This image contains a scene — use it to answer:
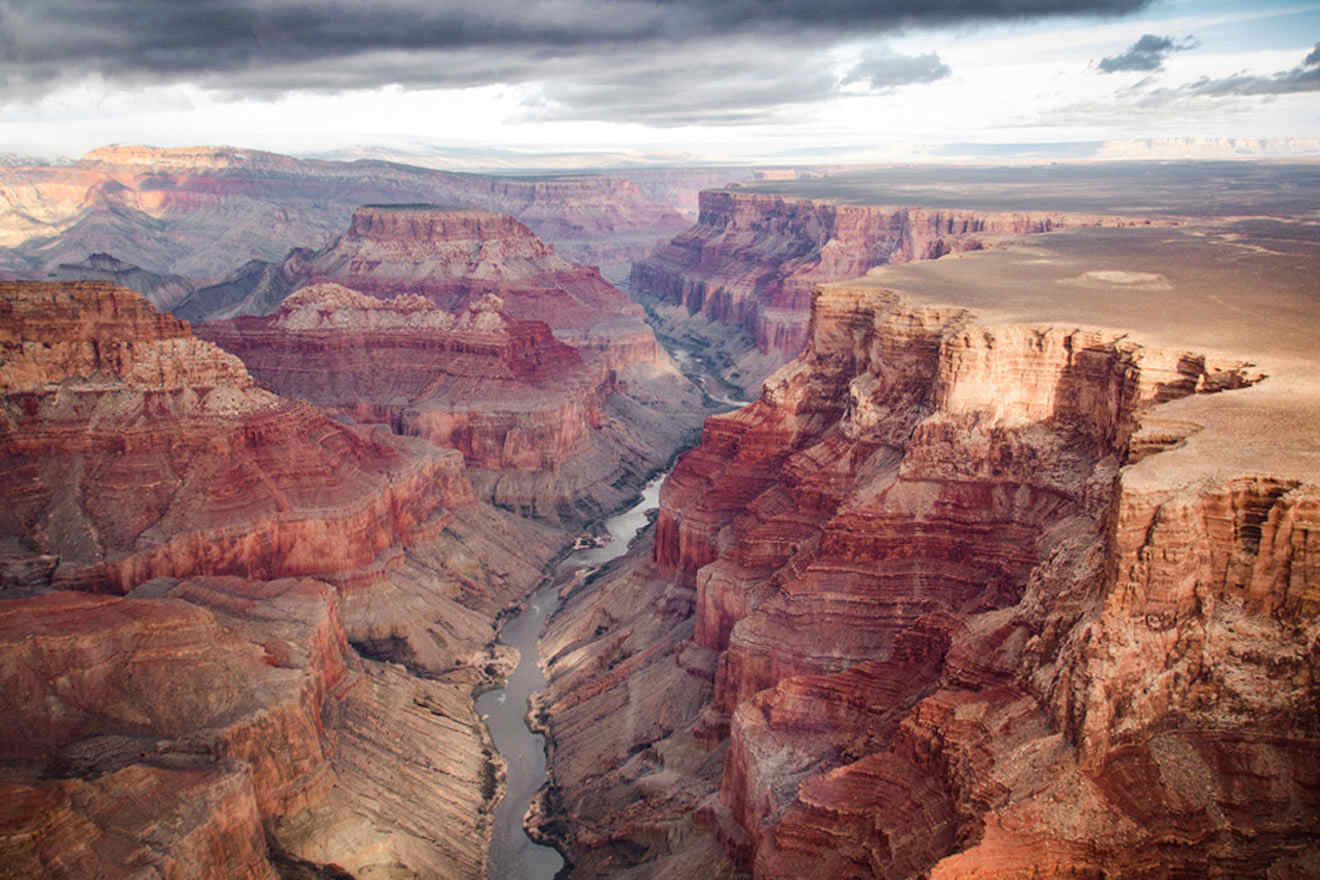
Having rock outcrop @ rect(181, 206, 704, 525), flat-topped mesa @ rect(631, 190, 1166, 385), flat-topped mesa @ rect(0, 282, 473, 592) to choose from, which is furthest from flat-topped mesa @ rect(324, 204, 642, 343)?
flat-topped mesa @ rect(0, 282, 473, 592)

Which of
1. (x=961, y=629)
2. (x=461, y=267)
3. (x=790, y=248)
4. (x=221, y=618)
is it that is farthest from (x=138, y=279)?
(x=961, y=629)

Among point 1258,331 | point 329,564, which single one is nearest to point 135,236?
point 329,564

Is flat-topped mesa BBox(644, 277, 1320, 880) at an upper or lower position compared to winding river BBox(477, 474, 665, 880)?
upper

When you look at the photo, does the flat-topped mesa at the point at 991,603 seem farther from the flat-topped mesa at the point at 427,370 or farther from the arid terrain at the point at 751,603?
the flat-topped mesa at the point at 427,370

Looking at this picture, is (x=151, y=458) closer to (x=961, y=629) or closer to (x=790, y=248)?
(x=961, y=629)

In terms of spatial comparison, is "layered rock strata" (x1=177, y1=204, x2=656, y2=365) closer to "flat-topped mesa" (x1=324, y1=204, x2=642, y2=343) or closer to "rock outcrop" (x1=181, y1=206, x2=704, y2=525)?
"flat-topped mesa" (x1=324, y1=204, x2=642, y2=343)

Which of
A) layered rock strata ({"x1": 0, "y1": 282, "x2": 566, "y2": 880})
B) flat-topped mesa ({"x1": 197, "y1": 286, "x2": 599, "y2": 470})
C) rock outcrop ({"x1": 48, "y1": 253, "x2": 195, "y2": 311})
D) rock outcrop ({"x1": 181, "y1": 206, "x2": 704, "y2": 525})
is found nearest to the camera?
layered rock strata ({"x1": 0, "y1": 282, "x2": 566, "y2": 880})
